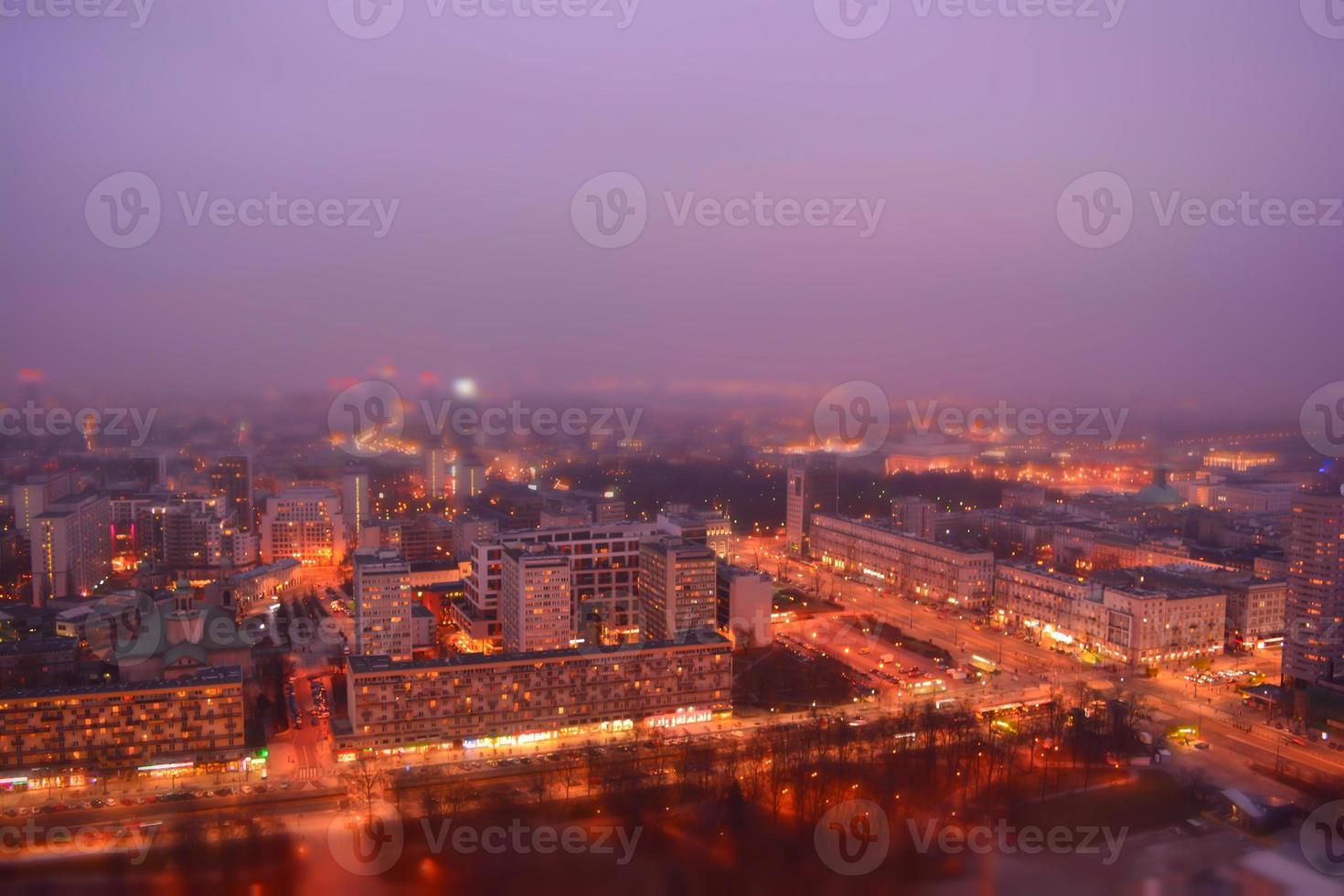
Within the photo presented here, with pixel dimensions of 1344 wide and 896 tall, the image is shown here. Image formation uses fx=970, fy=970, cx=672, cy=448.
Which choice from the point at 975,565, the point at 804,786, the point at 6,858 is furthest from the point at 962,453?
the point at 6,858

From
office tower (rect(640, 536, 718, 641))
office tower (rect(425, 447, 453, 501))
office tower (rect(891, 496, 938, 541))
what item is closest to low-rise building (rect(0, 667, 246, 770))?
office tower (rect(640, 536, 718, 641))

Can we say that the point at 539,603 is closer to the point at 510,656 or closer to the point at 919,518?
the point at 510,656

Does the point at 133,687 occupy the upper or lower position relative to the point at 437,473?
lower

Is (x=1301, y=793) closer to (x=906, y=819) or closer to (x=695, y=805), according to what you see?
(x=906, y=819)

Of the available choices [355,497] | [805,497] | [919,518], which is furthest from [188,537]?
[919,518]

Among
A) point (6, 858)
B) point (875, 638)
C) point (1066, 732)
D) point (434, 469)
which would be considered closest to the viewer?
point (6, 858)

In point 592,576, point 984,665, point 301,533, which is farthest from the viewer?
point 301,533
